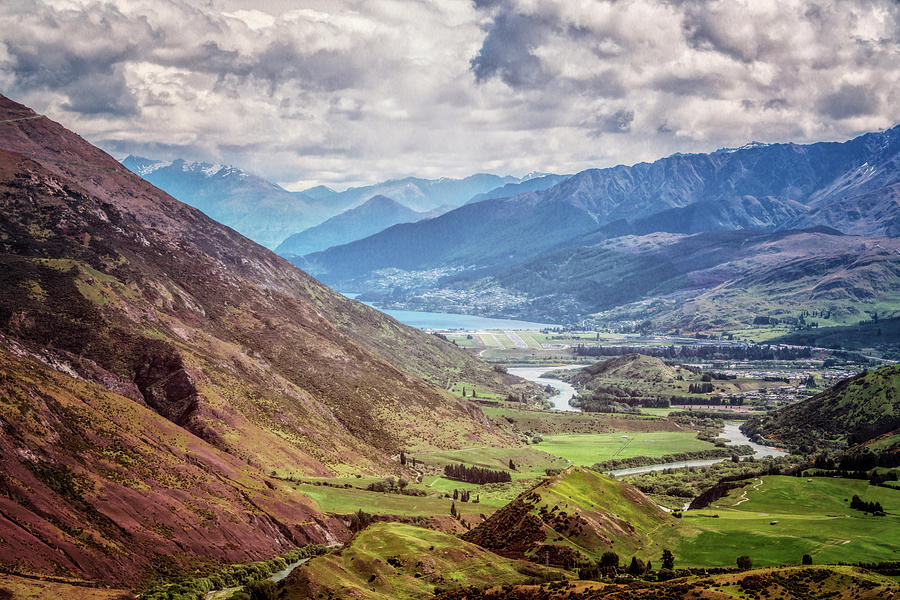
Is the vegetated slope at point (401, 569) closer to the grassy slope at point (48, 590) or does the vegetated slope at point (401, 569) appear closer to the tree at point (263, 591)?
the tree at point (263, 591)

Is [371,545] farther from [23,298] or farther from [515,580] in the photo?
[23,298]

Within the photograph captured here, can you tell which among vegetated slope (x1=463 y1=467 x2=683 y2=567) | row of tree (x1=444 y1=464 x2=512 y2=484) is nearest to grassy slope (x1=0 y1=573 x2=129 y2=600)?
vegetated slope (x1=463 y1=467 x2=683 y2=567)

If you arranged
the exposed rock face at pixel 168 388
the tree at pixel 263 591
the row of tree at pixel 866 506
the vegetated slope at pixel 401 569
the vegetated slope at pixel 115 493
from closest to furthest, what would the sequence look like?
the vegetated slope at pixel 401 569
the tree at pixel 263 591
the vegetated slope at pixel 115 493
the row of tree at pixel 866 506
the exposed rock face at pixel 168 388

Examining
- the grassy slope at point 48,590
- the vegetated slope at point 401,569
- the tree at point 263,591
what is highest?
the vegetated slope at point 401,569

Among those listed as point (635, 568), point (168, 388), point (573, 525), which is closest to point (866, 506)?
point (635, 568)

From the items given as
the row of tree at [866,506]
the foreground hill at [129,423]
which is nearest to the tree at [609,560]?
the foreground hill at [129,423]
